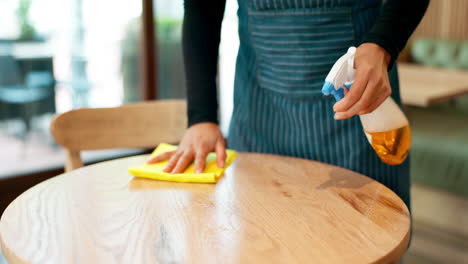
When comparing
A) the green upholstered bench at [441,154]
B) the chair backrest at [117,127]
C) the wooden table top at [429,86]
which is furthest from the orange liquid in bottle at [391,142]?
the green upholstered bench at [441,154]

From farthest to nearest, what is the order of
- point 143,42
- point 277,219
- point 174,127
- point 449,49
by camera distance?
point 449,49, point 143,42, point 174,127, point 277,219

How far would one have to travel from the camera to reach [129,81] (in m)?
3.72

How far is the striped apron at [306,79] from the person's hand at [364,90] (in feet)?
0.91

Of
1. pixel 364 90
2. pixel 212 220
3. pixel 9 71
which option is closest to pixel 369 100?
pixel 364 90

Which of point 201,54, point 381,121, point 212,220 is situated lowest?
point 212,220

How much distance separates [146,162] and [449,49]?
10.8 feet

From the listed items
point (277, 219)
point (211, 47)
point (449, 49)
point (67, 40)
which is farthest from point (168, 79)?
point (277, 219)

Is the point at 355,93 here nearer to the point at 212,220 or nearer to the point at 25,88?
the point at 212,220

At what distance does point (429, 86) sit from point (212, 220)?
215 cm

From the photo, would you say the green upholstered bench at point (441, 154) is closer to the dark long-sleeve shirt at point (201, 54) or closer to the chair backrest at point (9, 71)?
the dark long-sleeve shirt at point (201, 54)

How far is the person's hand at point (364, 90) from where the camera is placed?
3.02 feet

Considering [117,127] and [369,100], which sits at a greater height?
[369,100]

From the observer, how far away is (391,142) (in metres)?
1.08

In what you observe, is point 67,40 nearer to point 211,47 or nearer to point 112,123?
point 112,123
